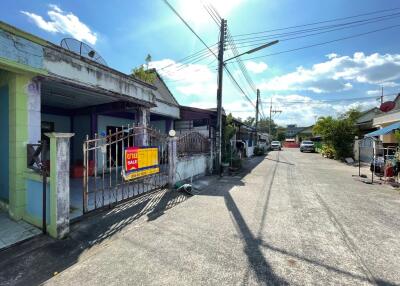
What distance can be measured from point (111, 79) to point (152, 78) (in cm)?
699

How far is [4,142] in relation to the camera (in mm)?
4461

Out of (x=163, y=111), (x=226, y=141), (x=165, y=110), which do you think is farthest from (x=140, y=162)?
(x=226, y=141)

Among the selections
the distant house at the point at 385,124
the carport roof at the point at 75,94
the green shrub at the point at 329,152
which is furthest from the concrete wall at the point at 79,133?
the green shrub at the point at 329,152

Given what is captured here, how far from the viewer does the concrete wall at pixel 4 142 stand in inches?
172

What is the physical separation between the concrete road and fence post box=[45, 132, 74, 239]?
2.88 ft

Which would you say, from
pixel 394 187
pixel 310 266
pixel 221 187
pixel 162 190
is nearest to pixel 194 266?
pixel 310 266

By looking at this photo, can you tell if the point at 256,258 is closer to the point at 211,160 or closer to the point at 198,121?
the point at 211,160

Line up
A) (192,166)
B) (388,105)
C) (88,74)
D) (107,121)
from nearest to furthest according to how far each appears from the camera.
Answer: (88,74) → (192,166) → (107,121) → (388,105)

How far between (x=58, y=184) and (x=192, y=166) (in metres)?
5.84

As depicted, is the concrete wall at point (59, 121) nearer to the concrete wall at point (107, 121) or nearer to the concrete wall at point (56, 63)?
the concrete wall at point (107, 121)

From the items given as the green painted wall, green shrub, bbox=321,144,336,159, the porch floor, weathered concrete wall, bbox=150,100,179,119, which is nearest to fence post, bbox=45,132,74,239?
the porch floor

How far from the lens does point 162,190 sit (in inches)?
277

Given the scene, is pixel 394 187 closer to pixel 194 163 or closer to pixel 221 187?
pixel 221 187

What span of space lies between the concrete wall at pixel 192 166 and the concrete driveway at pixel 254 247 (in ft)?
7.09
